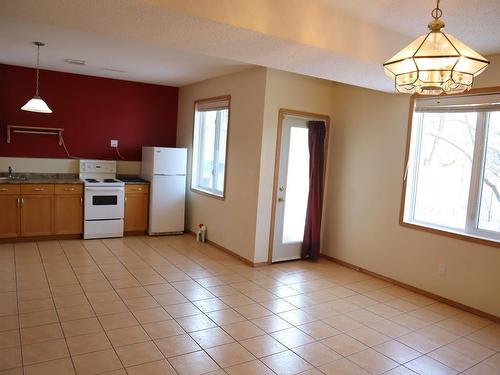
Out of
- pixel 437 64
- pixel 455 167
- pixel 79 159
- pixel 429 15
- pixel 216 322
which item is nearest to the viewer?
A: pixel 437 64

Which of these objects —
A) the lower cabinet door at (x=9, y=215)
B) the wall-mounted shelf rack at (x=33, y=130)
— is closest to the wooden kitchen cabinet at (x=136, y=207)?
the wall-mounted shelf rack at (x=33, y=130)

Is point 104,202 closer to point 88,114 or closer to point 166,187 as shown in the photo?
point 166,187

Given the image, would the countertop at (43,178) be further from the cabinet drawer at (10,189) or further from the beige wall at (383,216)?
the beige wall at (383,216)

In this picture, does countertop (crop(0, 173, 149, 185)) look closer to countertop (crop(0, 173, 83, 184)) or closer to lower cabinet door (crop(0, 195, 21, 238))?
countertop (crop(0, 173, 83, 184))

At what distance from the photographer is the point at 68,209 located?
19.2 feet

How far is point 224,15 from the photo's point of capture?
2.60 m

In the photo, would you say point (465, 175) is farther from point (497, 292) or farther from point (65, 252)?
point (65, 252)

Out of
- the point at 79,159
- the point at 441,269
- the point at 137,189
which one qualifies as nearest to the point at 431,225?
the point at 441,269

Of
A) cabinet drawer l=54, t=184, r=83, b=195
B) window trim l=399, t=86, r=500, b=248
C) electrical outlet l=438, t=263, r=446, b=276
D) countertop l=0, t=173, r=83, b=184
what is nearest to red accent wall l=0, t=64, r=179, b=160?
countertop l=0, t=173, r=83, b=184

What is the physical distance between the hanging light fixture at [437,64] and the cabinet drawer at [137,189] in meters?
5.12

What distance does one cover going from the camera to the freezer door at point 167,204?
6.40 meters

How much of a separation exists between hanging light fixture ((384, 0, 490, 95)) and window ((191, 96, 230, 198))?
4.01 meters

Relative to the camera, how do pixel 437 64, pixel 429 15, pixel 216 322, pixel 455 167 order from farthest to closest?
1. pixel 455 167
2. pixel 216 322
3. pixel 429 15
4. pixel 437 64

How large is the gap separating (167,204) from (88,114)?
1962 mm
